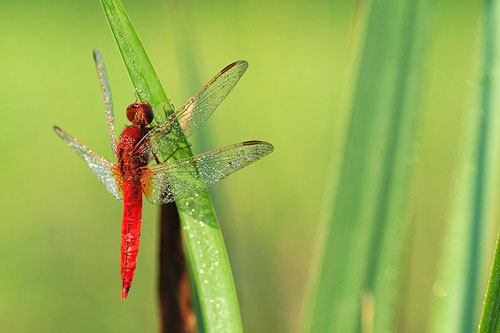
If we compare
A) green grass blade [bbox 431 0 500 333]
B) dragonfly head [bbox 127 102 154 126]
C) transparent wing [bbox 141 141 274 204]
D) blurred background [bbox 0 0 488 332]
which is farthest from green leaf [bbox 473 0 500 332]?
blurred background [bbox 0 0 488 332]

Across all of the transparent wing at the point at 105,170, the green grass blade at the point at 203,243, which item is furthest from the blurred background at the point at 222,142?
the green grass blade at the point at 203,243

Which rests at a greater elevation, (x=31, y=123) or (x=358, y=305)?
(x=31, y=123)

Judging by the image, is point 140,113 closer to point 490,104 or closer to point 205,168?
point 205,168

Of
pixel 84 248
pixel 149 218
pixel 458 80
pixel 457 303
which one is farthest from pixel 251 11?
pixel 457 303

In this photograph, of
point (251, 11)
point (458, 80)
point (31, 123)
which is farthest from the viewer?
point (251, 11)

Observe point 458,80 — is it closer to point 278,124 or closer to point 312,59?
point 312,59

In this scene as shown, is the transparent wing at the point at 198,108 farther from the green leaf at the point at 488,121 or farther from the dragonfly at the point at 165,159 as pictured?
the green leaf at the point at 488,121

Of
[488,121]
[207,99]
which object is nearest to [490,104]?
[488,121]
